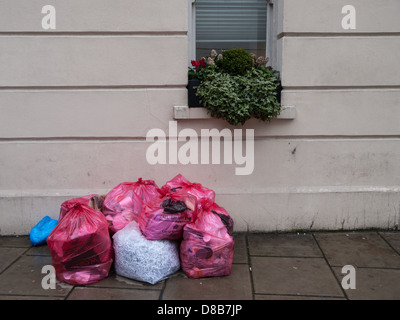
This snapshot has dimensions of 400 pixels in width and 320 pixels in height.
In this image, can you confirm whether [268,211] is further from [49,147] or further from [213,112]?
[49,147]

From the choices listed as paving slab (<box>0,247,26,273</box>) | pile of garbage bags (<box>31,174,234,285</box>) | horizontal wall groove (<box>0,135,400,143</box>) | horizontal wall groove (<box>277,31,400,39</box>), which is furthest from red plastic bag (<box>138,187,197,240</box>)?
horizontal wall groove (<box>277,31,400,39</box>)

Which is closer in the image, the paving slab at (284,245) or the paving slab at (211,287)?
the paving slab at (211,287)

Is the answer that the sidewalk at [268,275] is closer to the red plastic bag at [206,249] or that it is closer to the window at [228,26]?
the red plastic bag at [206,249]

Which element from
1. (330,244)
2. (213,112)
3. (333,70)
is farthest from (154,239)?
(333,70)

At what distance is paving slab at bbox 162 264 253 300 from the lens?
3.59 meters

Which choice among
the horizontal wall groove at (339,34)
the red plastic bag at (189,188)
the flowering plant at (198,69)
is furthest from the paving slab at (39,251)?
the horizontal wall groove at (339,34)

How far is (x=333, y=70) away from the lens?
15.6 feet

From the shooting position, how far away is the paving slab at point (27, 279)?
3.65 metres

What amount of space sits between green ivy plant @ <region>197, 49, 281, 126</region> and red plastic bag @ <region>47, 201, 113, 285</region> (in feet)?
5.82

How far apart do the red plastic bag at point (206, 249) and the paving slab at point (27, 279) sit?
112 cm

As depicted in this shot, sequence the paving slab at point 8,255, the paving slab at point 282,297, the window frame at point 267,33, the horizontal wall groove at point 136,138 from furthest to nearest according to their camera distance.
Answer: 1. the window frame at point 267,33
2. the horizontal wall groove at point 136,138
3. the paving slab at point 8,255
4. the paving slab at point 282,297

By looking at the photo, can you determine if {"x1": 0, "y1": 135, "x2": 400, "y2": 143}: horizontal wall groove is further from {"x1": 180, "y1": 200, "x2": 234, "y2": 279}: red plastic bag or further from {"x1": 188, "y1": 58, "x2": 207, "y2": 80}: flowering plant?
{"x1": 180, "y1": 200, "x2": 234, "y2": 279}: red plastic bag

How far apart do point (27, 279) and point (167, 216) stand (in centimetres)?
→ 146

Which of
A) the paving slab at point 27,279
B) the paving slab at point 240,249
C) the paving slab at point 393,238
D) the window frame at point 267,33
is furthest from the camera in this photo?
the window frame at point 267,33
